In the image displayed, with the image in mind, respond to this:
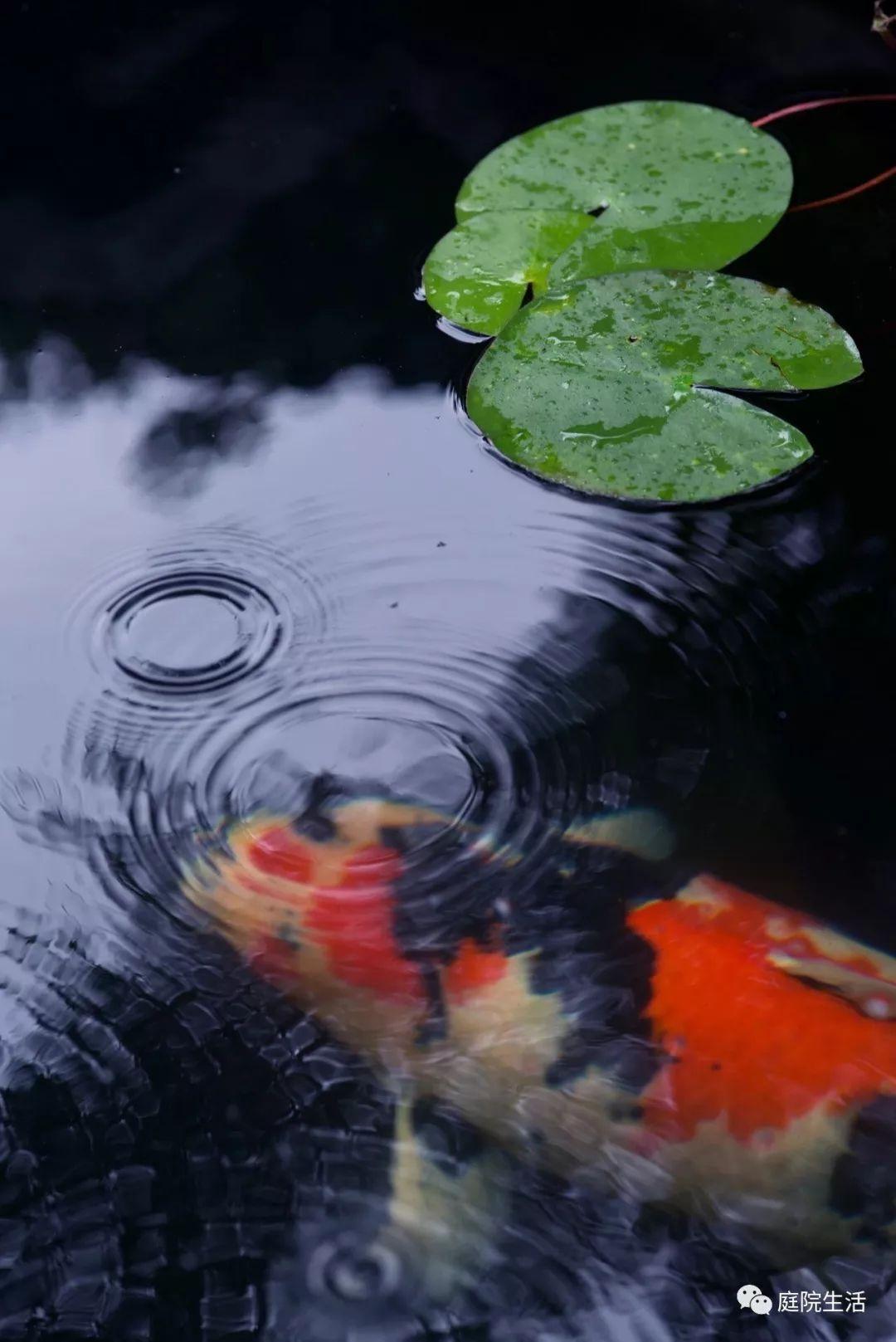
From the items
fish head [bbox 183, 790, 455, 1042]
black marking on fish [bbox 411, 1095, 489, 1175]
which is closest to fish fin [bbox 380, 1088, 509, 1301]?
black marking on fish [bbox 411, 1095, 489, 1175]

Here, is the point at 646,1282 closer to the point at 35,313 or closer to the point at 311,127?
the point at 35,313

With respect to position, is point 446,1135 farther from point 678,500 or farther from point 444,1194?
point 678,500

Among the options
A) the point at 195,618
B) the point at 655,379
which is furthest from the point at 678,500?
the point at 195,618

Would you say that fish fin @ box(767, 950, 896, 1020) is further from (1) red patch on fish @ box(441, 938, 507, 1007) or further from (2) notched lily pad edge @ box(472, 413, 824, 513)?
(2) notched lily pad edge @ box(472, 413, 824, 513)

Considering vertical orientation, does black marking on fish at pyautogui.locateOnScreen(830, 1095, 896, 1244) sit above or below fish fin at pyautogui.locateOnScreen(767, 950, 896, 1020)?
below
